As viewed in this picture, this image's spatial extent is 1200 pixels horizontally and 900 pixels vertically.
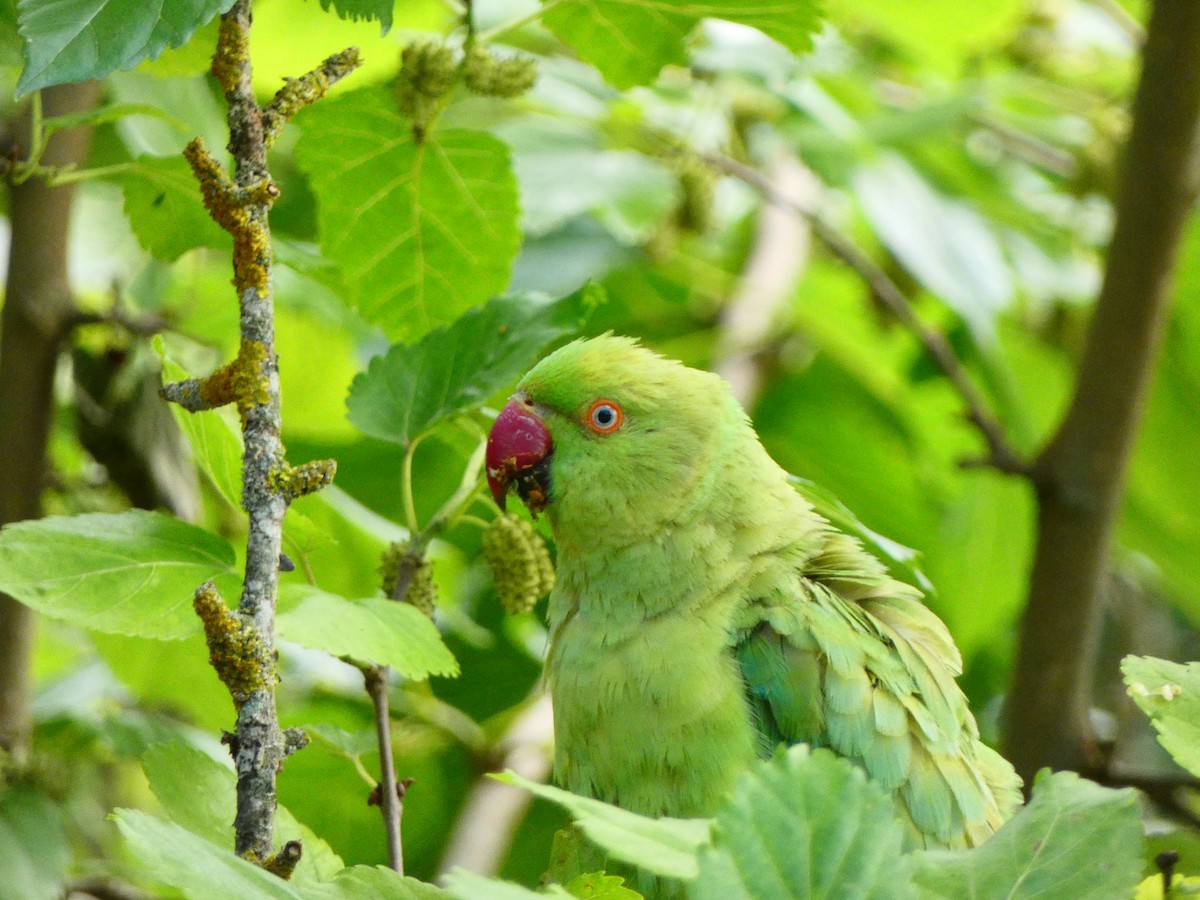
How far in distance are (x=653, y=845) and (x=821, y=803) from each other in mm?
101

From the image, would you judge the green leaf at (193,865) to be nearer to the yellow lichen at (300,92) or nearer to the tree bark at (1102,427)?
the yellow lichen at (300,92)

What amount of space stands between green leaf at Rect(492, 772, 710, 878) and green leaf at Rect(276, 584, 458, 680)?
291 millimetres

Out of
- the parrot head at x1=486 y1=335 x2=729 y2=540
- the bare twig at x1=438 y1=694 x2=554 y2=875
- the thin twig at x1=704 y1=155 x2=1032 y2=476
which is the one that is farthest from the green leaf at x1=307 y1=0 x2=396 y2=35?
the bare twig at x1=438 y1=694 x2=554 y2=875

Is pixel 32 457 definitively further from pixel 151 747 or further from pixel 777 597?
pixel 777 597

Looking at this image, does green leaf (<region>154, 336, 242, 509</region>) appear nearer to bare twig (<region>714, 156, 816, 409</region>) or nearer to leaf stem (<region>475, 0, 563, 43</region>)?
leaf stem (<region>475, 0, 563, 43</region>)

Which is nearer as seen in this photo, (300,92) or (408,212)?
(300,92)

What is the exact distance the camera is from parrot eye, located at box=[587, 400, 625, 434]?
1.67m

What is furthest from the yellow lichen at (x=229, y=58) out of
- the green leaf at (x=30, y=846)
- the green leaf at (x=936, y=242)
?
the green leaf at (x=936, y=242)

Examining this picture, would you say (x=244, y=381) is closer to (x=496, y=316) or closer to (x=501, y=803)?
(x=496, y=316)

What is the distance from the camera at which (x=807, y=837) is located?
0.72 meters

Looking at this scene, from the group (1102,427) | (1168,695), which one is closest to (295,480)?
(1168,695)

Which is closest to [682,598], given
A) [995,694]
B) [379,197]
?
[379,197]

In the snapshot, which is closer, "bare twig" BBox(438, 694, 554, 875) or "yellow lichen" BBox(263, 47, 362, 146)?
"yellow lichen" BBox(263, 47, 362, 146)

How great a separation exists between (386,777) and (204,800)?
16cm
